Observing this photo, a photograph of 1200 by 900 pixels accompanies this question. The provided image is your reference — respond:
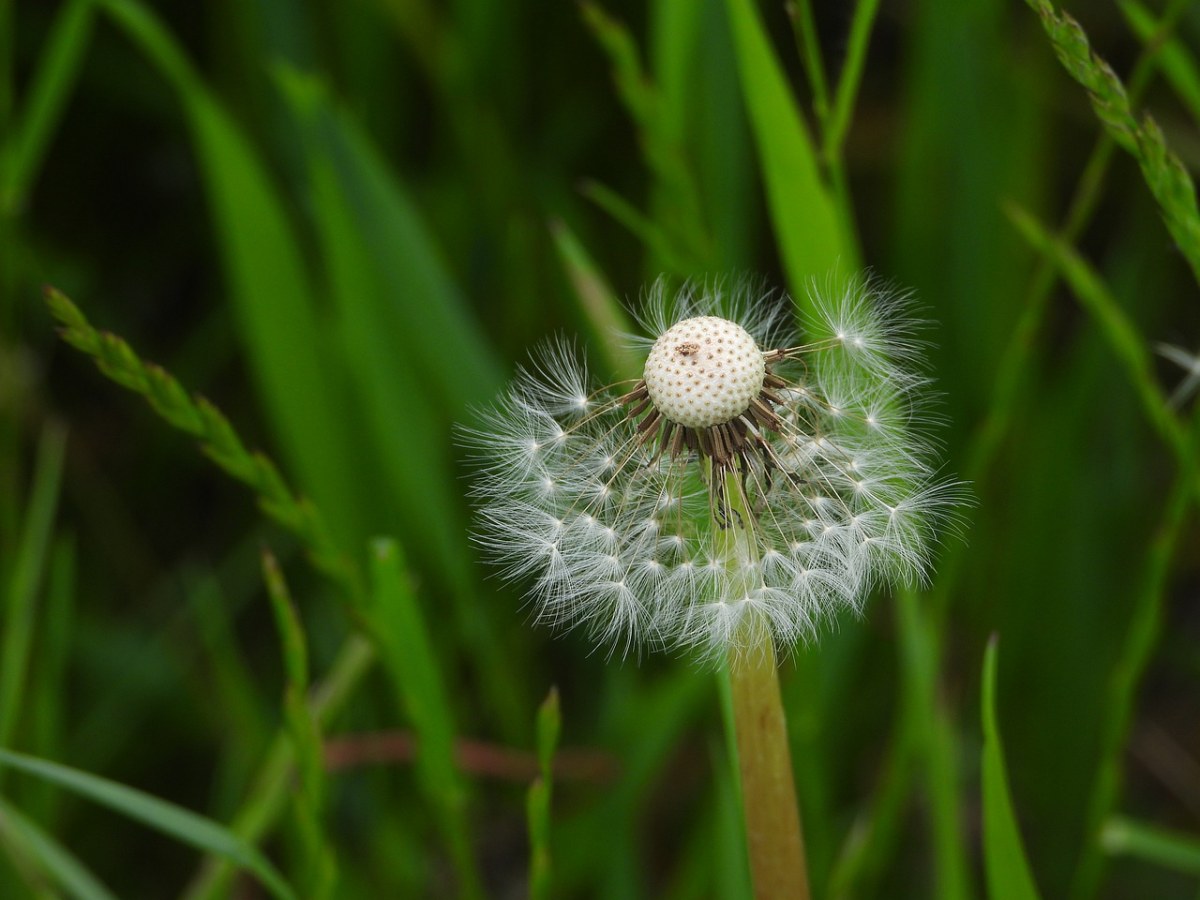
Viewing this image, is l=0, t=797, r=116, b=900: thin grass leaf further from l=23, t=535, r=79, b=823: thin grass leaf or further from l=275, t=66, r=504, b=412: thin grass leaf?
l=275, t=66, r=504, b=412: thin grass leaf

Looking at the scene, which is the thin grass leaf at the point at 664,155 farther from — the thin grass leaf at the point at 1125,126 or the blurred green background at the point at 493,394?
the thin grass leaf at the point at 1125,126

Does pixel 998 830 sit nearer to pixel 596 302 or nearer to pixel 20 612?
pixel 596 302

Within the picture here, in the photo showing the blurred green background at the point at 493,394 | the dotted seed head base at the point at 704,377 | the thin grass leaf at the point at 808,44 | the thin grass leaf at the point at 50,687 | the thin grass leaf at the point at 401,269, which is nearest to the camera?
the dotted seed head base at the point at 704,377

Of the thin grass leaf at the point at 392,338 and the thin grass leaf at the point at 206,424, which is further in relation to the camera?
the thin grass leaf at the point at 392,338

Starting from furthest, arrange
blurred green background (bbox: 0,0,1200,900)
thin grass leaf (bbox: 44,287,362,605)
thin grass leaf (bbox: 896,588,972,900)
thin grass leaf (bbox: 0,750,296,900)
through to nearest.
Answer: blurred green background (bbox: 0,0,1200,900) → thin grass leaf (bbox: 896,588,972,900) → thin grass leaf (bbox: 0,750,296,900) → thin grass leaf (bbox: 44,287,362,605)

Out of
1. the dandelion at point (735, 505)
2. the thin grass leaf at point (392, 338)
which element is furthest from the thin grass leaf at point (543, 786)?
the thin grass leaf at point (392, 338)

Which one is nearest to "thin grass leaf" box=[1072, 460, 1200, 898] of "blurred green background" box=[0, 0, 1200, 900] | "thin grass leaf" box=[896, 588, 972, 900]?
"blurred green background" box=[0, 0, 1200, 900]

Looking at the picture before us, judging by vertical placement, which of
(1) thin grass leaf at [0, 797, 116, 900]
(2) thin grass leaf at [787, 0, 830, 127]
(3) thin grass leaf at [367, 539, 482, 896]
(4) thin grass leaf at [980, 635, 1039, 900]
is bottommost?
(1) thin grass leaf at [0, 797, 116, 900]

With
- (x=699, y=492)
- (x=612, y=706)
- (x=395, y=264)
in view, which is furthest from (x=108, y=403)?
(x=699, y=492)
